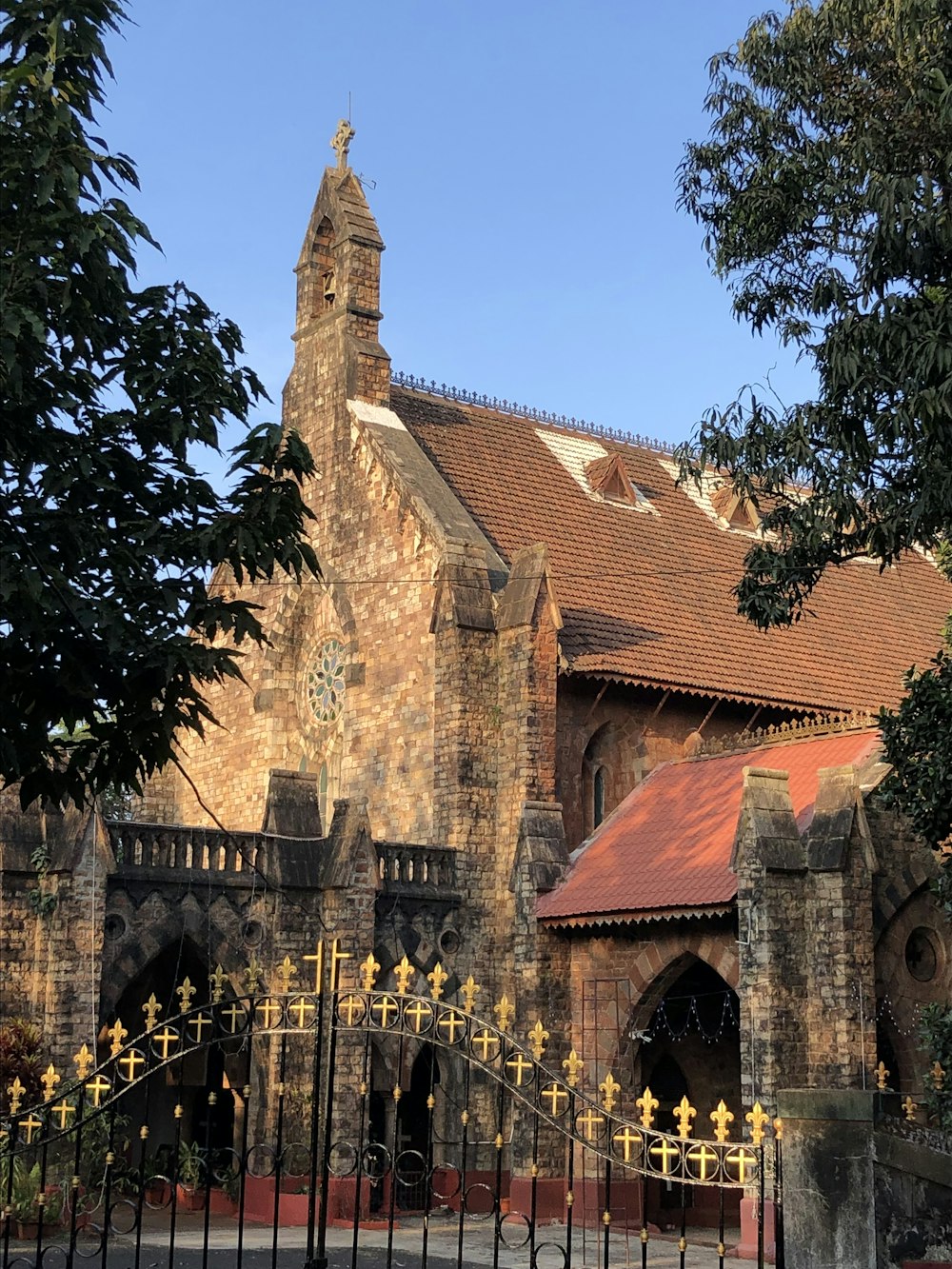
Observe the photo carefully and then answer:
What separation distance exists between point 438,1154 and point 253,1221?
348 centimetres

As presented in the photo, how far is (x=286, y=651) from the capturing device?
33.0m

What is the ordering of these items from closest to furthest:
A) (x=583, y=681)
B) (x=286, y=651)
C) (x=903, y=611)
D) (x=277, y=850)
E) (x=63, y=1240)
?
(x=63, y=1240) → (x=277, y=850) → (x=583, y=681) → (x=286, y=651) → (x=903, y=611)

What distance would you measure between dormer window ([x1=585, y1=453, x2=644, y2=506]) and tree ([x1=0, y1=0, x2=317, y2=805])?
2239 centimetres

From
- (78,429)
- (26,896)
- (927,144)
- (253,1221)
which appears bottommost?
(253,1221)

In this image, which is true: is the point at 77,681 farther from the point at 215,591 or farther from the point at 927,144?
the point at 215,591

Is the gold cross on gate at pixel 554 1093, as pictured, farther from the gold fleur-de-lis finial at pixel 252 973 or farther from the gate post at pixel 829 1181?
the gold fleur-de-lis finial at pixel 252 973

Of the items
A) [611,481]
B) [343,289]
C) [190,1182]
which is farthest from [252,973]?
[611,481]

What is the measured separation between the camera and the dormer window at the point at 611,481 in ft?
115

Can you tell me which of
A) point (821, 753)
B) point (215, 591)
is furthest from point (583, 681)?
point (215, 591)

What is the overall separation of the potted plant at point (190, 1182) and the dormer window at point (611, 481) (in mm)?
15252

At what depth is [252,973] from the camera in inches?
1006

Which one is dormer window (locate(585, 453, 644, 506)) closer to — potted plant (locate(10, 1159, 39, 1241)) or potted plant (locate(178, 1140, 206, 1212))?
potted plant (locate(178, 1140, 206, 1212))

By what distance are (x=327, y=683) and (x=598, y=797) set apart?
553 cm

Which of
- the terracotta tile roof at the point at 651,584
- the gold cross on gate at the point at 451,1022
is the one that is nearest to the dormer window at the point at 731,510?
the terracotta tile roof at the point at 651,584
